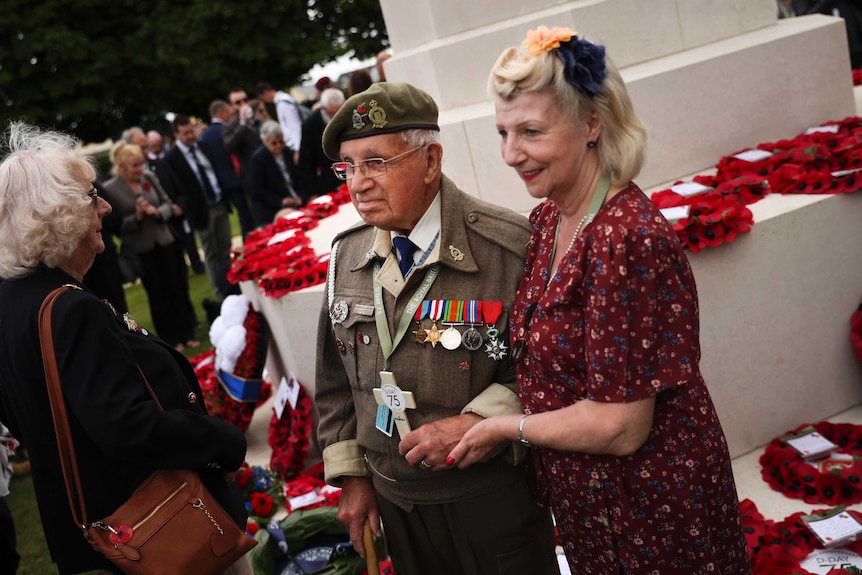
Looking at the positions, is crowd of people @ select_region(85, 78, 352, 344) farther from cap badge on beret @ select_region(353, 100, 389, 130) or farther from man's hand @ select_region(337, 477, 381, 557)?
cap badge on beret @ select_region(353, 100, 389, 130)

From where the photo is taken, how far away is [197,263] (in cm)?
1242

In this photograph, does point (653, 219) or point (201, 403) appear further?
point (201, 403)

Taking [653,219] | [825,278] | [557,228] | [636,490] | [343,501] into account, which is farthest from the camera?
[825,278]

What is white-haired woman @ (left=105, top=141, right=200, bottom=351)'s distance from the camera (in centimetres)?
841

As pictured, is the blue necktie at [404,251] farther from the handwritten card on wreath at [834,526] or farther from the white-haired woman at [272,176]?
the white-haired woman at [272,176]

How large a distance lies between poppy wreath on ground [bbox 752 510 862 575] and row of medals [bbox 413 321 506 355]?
1525mm

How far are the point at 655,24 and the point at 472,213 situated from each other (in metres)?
2.72

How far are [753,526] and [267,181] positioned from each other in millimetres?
6985

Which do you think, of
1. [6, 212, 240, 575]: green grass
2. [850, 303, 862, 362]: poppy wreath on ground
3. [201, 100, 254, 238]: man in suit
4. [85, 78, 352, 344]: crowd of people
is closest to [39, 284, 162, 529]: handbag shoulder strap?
[6, 212, 240, 575]: green grass

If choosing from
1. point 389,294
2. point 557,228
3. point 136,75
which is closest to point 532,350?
point 557,228

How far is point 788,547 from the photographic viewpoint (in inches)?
125

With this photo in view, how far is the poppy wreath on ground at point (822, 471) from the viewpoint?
3.41 metres

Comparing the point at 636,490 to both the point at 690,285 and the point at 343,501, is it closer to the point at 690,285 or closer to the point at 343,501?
the point at 690,285

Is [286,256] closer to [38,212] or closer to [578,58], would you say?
[38,212]
